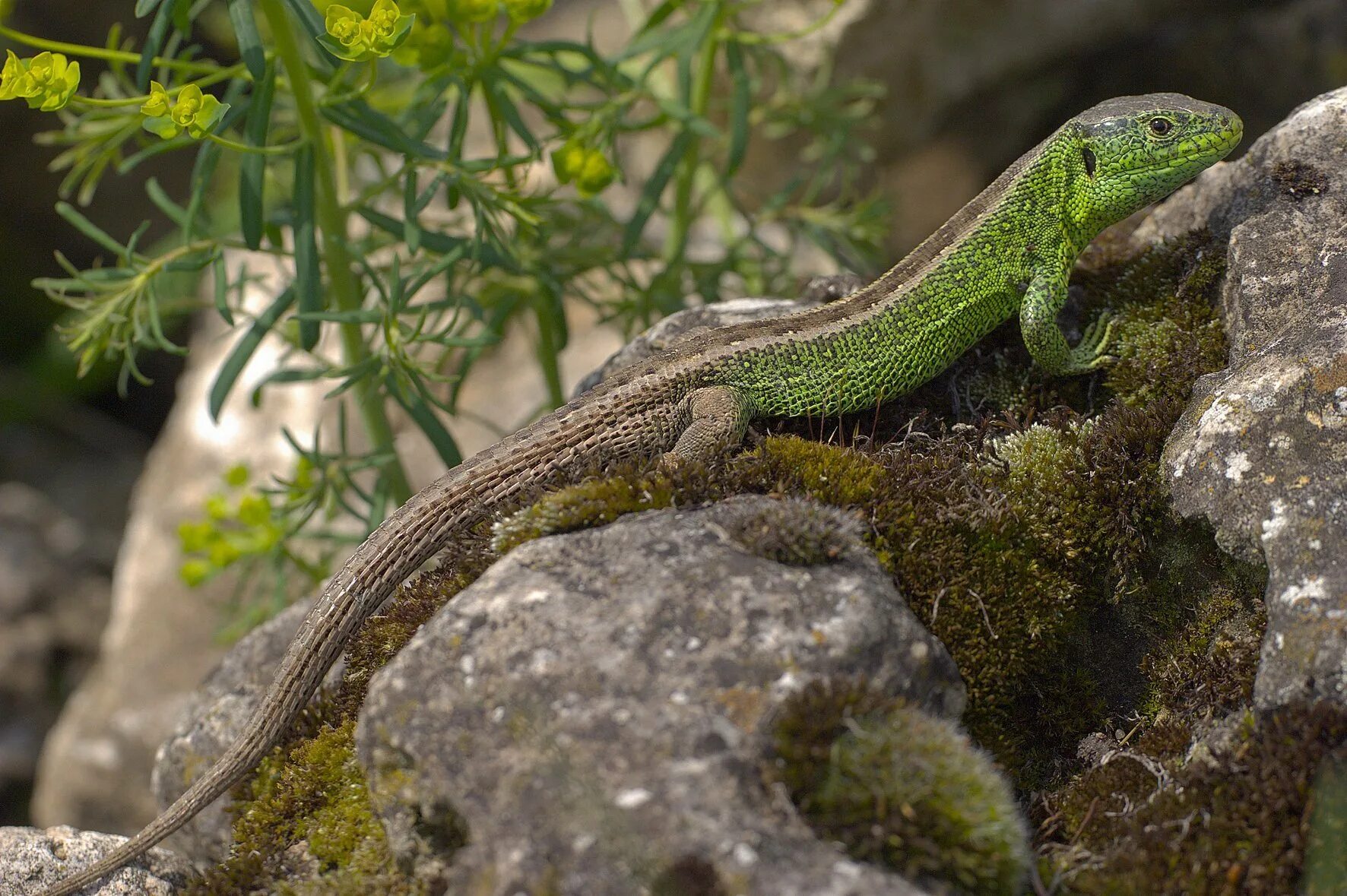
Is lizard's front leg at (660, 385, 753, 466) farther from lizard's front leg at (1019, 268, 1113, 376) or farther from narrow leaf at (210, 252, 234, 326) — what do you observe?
narrow leaf at (210, 252, 234, 326)

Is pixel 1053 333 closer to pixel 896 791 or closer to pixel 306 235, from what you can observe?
pixel 896 791

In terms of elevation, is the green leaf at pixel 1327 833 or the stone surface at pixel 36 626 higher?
the green leaf at pixel 1327 833

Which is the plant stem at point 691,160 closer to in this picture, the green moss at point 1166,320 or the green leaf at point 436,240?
the green leaf at point 436,240

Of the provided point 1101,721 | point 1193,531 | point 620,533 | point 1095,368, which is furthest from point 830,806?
point 1095,368

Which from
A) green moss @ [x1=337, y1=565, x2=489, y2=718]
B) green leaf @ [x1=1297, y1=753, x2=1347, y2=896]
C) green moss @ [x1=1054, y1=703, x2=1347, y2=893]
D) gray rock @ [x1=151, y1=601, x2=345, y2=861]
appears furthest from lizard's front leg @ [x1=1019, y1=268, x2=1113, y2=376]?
gray rock @ [x1=151, y1=601, x2=345, y2=861]

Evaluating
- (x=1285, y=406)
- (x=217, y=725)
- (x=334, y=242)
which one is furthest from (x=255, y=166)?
(x=1285, y=406)

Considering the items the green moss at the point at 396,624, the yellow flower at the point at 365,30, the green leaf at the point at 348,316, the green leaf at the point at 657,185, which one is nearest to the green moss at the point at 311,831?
the green moss at the point at 396,624
